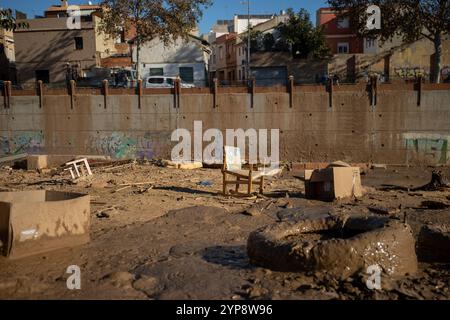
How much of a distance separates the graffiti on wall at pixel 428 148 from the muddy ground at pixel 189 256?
33.5ft

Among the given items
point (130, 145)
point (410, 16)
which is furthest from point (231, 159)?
point (410, 16)

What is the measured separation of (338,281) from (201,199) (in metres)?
6.76

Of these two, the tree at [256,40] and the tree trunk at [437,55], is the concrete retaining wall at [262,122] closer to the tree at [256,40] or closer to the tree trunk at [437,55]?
the tree trunk at [437,55]

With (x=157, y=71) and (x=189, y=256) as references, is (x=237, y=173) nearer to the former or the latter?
(x=189, y=256)

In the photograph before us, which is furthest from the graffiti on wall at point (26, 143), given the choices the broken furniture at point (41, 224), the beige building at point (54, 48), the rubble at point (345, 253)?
the rubble at point (345, 253)

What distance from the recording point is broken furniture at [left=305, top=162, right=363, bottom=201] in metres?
10.6

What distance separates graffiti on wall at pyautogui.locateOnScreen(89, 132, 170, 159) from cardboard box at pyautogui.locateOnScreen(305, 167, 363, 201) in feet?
43.3

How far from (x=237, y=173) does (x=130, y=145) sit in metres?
12.8

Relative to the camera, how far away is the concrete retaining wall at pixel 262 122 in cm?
2180

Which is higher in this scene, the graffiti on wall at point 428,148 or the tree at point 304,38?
the tree at point 304,38

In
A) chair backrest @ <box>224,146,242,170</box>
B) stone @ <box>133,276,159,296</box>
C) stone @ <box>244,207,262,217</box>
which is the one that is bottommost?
stone @ <box>244,207,262,217</box>

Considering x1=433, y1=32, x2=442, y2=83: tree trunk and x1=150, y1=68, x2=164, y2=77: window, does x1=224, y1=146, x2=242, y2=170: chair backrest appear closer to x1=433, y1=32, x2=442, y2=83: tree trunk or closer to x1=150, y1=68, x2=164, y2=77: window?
x1=433, y1=32, x2=442, y2=83: tree trunk

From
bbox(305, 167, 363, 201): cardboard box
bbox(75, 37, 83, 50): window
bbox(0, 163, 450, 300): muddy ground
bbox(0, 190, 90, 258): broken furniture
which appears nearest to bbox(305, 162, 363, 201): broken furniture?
bbox(305, 167, 363, 201): cardboard box

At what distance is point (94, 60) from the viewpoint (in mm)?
36438
